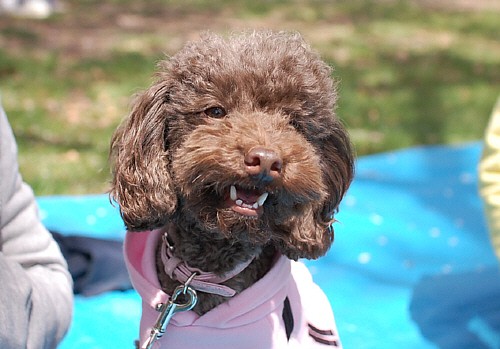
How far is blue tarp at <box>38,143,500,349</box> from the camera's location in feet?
10.4

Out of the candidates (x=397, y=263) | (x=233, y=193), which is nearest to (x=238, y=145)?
(x=233, y=193)

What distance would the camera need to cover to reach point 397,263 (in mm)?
3676

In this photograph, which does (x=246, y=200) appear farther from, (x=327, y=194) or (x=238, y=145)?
(x=327, y=194)

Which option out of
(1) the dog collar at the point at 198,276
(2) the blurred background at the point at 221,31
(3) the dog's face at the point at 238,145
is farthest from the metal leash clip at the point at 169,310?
(2) the blurred background at the point at 221,31

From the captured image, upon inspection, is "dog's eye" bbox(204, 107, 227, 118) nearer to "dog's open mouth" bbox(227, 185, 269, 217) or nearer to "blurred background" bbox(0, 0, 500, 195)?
"dog's open mouth" bbox(227, 185, 269, 217)

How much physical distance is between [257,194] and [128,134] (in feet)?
1.41

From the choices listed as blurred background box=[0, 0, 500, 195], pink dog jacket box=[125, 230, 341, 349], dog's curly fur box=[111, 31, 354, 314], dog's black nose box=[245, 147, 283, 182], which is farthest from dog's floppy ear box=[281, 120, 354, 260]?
blurred background box=[0, 0, 500, 195]

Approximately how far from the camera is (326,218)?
211cm

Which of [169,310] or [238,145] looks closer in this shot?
[238,145]

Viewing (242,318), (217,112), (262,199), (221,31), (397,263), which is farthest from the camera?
(221,31)

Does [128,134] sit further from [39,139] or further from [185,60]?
[39,139]

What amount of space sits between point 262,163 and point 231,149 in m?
0.11

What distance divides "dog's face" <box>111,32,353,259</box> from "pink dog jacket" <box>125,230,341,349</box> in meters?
0.15

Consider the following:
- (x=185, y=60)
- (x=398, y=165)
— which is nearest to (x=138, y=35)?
(x=398, y=165)
